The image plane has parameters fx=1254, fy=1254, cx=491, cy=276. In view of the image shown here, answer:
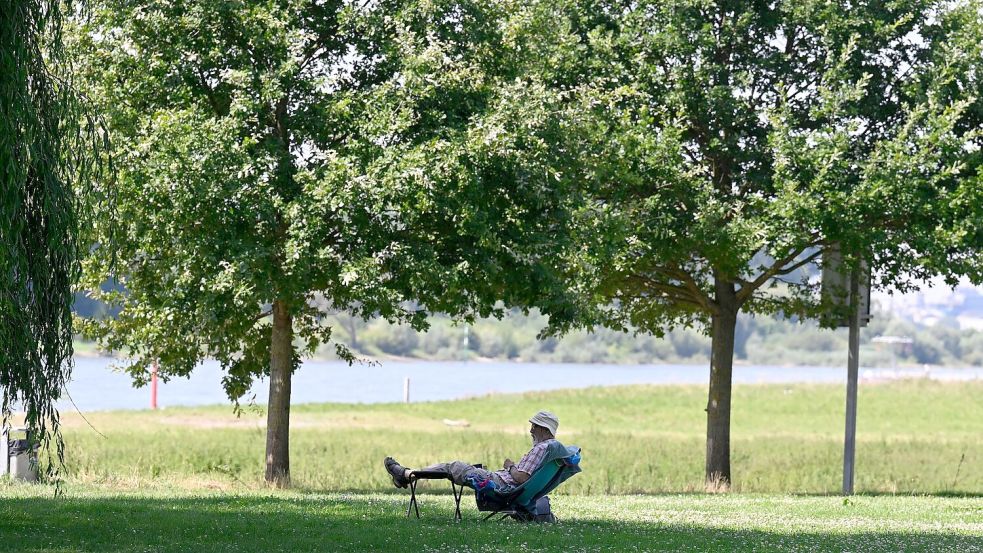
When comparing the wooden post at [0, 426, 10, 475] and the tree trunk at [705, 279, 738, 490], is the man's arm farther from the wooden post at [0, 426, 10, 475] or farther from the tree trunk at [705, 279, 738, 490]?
the tree trunk at [705, 279, 738, 490]

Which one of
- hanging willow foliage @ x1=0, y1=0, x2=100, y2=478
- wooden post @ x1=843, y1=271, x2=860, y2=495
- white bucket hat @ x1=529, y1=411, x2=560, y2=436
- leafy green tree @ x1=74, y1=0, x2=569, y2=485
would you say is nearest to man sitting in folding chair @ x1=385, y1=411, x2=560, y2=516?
white bucket hat @ x1=529, y1=411, x2=560, y2=436

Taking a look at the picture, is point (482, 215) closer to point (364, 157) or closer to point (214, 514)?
point (364, 157)

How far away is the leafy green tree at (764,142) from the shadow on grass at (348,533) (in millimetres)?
6781

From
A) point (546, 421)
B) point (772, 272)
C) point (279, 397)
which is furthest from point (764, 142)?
point (546, 421)

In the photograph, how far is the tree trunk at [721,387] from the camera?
2089cm

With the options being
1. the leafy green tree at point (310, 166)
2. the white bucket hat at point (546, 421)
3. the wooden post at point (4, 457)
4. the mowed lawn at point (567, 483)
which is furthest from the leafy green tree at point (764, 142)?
the wooden post at point (4, 457)

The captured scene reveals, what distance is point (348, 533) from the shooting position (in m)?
10.6

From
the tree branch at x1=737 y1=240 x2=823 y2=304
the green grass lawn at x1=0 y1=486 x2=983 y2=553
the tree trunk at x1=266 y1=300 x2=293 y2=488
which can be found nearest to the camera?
the green grass lawn at x1=0 y1=486 x2=983 y2=553

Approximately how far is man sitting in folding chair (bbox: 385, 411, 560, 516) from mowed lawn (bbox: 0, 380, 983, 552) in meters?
0.44

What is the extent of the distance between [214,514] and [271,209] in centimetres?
511

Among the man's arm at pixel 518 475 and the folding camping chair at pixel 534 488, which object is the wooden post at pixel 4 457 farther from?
the man's arm at pixel 518 475

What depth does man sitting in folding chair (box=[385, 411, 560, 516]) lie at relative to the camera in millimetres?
11227

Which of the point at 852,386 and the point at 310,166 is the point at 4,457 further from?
the point at 852,386

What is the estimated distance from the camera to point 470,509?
13.3 metres
